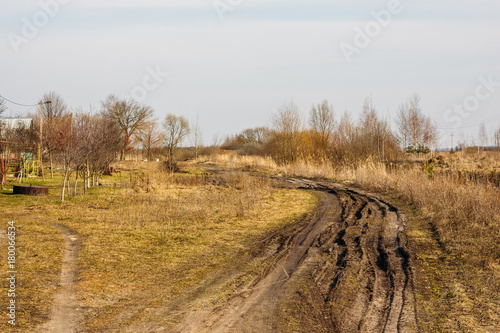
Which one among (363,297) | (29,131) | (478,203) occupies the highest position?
(29,131)

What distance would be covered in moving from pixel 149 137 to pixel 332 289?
55.1 meters

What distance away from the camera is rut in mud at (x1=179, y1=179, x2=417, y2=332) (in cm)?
510

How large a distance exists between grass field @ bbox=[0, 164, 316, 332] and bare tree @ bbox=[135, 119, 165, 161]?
1628 inches

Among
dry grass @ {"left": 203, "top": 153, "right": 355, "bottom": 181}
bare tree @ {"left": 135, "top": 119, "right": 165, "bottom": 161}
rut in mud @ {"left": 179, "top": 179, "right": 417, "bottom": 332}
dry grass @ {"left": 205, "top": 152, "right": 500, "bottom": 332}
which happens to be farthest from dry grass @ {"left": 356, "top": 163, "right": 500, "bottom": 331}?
bare tree @ {"left": 135, "top": 119, "right": 165, "bottom": 161}

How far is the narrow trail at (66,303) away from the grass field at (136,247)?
0.39 feet

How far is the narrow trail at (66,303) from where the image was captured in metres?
4.93

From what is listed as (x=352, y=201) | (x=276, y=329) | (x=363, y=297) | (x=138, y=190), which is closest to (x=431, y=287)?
(x=363, y=297)

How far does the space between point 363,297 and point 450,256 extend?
318cm

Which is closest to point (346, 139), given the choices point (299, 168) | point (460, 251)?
point (299, 168)

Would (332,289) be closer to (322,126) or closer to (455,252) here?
(455,252)

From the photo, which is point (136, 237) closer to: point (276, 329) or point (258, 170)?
point (276, 329)

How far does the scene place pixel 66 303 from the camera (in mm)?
5758

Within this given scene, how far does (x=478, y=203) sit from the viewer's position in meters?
11.3

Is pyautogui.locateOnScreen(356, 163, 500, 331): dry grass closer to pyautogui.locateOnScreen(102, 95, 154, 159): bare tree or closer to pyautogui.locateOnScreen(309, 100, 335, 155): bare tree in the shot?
pyautogui.locateOnScreen(309, 100, 335, 155): bare tree
